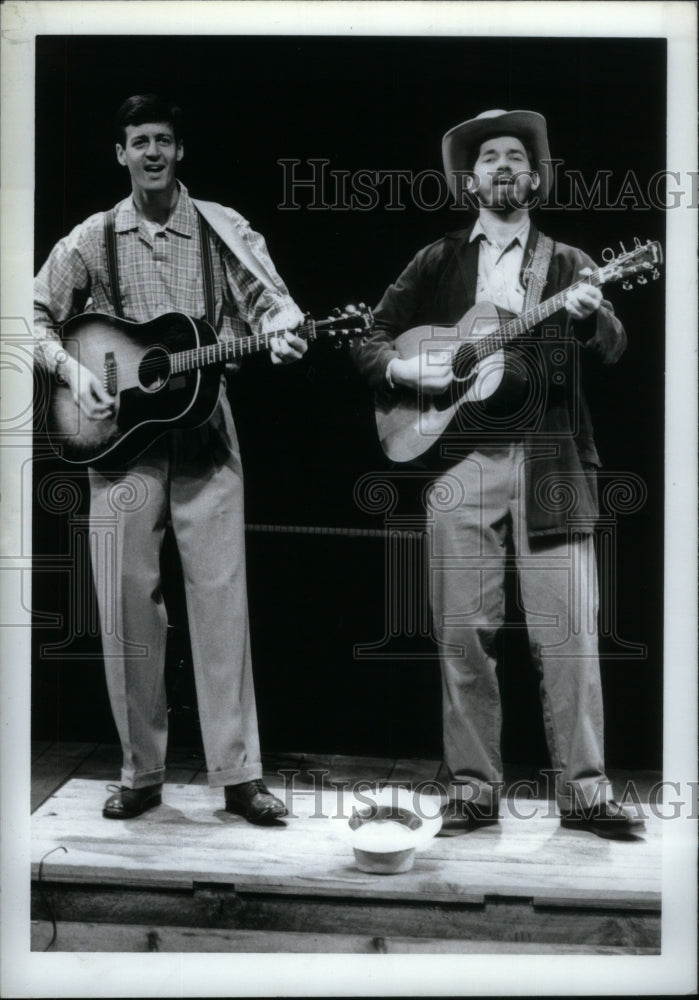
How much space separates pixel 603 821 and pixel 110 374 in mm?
2381

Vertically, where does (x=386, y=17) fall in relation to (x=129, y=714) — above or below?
above

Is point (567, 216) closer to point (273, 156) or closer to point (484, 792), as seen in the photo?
point (273, 156)

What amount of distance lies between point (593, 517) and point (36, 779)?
7.38 feet

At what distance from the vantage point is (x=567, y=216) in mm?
4094

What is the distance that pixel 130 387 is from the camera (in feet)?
13.2

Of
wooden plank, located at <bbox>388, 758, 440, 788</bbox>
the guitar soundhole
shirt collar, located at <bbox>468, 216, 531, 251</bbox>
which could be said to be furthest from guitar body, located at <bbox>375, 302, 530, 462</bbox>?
wooden plank, located at <bbox>388, 758, 440, 788</bbox>

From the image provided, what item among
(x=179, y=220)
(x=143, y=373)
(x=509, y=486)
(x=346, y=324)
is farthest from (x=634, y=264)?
(x=143, y=373)

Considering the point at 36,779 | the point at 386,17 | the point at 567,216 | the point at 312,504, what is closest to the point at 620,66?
the point at 567,216

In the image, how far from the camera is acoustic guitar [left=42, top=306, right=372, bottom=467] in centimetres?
400

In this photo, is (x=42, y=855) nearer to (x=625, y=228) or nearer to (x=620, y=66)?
(x=625, y=228)

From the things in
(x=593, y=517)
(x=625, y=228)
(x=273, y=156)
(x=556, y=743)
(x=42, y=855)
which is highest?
(x=273, y=156)

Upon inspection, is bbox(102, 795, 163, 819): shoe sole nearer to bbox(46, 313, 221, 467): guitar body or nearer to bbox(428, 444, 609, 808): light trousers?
bbox(428, 444, 609, 808): light trousers

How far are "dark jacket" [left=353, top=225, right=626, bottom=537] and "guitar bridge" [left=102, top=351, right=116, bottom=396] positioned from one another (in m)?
0.88

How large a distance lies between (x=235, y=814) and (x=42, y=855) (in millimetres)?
700
